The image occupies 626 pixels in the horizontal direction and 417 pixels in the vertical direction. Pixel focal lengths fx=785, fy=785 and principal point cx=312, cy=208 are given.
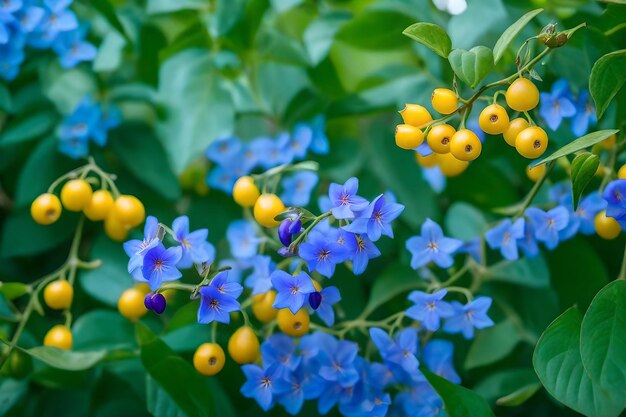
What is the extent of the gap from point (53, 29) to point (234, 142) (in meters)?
0.28

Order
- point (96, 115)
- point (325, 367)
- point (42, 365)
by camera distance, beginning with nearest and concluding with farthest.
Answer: point (325, 367), point (42, 365), point (96, 115)

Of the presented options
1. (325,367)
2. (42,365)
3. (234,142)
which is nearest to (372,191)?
(234,142)

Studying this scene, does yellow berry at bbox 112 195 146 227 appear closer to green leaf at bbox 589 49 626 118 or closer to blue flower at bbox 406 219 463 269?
blue flower at bbox 406 219 463 269

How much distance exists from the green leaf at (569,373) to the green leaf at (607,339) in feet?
0.04

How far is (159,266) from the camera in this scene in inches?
26.8

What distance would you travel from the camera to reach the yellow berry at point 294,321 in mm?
751

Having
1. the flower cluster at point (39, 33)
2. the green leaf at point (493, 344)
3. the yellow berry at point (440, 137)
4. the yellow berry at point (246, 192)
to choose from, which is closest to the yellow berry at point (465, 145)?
the yellow berry at point (440, 137)

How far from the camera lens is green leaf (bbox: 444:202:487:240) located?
0.95 metres

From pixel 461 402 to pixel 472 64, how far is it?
32 centimetres

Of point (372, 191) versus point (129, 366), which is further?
point (372, 191)

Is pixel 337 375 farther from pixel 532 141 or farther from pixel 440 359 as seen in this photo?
pixel 532 141

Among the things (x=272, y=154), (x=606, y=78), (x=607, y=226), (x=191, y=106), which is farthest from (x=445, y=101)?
(x=191, y=106)

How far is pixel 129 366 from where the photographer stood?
906mm

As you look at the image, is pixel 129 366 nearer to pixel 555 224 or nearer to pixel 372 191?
pixel 372 191
